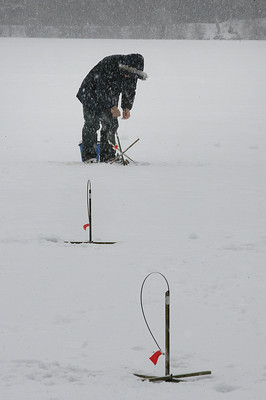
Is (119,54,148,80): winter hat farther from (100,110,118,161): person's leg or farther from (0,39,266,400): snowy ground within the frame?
(0,39,266,400): snowy ground

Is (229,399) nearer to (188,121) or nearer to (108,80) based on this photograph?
(108,80)

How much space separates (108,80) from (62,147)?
290cm

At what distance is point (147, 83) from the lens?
71.6 feet

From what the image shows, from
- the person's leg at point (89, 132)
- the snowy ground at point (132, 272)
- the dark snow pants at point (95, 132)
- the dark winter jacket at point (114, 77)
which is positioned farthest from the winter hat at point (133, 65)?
the snowy ground at point (132, 272)

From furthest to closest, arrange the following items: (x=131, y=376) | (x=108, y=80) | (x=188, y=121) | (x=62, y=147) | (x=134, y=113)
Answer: (x=134, y=113), (x=188, y=121), (x=62, y=147), (x=108, y=80), (x=131, y=376)

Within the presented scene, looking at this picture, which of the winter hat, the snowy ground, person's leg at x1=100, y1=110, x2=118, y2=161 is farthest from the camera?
person's leg at x1=100, y1=110, x2=118, y2=161

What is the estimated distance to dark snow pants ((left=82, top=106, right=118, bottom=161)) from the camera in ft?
25.4

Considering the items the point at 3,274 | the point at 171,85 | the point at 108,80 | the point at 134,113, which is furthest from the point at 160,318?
the point at 171,85

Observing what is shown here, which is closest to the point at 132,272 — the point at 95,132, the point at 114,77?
the point at 114,77

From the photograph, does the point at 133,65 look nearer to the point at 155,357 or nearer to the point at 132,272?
the point at 132,272

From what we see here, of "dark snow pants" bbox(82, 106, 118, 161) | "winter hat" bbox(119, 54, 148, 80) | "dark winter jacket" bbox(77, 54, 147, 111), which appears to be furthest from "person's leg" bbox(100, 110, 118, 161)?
"winter hat" bbox(119, 54, 148, 80)

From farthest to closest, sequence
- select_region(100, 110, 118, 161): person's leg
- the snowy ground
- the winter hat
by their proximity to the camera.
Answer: select_region(100, 110, 118, 161): person's leg < the winter hat < the snowy ground

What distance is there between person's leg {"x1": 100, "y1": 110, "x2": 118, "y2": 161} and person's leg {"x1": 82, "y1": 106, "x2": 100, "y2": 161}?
0.29 ft

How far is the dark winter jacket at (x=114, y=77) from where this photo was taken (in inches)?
290
